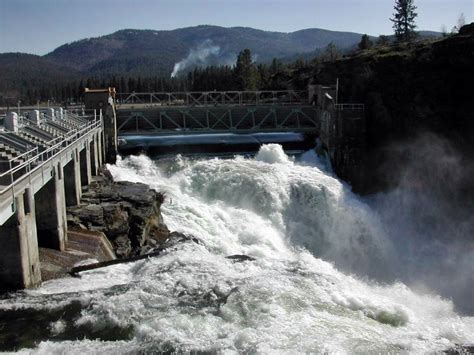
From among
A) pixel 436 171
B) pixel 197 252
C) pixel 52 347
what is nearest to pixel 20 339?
pixel 52 347

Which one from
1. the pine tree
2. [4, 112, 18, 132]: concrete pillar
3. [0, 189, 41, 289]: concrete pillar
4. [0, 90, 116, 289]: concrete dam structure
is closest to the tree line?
the pine tree

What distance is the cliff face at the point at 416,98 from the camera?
41344mm

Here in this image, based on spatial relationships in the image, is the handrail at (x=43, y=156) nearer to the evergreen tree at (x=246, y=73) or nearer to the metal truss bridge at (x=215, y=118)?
the metal truss bridge at (x=215, y=118)

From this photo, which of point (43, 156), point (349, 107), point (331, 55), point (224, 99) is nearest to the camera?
point (43, 156)

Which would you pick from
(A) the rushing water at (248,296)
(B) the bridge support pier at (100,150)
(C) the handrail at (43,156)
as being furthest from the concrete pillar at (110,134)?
(A) the rushing water at (248,296)

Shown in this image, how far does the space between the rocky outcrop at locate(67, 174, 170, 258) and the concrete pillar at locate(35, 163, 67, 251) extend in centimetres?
289

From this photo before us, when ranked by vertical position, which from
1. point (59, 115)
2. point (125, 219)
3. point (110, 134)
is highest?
point (59, 115)

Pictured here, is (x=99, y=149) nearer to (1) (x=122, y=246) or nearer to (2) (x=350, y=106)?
(1) (x=122, y=246)

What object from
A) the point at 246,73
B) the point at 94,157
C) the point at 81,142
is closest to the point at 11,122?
the point at 81,142

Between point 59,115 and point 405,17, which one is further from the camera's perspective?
point 405,17

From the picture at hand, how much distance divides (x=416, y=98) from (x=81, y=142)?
94.7 feet

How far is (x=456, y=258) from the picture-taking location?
33125mm

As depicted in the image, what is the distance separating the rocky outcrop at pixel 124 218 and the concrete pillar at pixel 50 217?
2.89 m

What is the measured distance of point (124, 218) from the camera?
2630 centimetres
